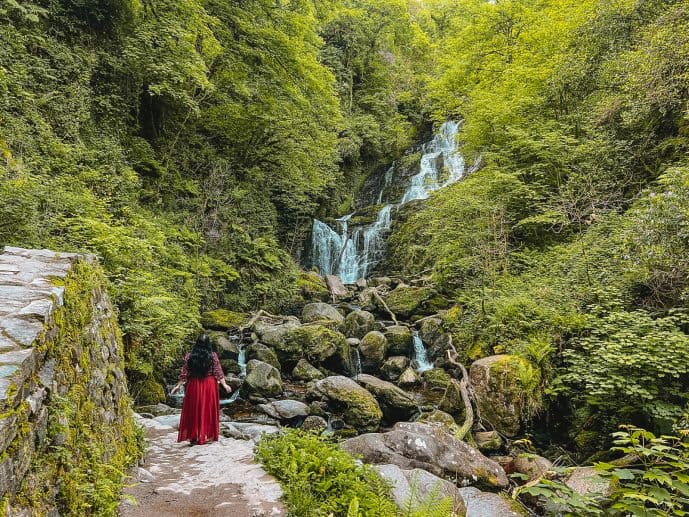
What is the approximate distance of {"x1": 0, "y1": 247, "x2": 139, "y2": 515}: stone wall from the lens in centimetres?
203

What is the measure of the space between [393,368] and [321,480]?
7.79 meters

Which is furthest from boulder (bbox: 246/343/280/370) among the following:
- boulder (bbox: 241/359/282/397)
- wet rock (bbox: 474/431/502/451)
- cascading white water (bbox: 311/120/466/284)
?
cascading white water (bbox: 311/120/466/284)

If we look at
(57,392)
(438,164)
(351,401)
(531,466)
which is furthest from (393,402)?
(438,164)

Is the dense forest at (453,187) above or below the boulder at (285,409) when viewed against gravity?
above

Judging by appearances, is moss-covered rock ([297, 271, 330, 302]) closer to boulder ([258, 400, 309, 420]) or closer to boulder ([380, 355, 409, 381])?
boulder ([380, 355, 409, 381])

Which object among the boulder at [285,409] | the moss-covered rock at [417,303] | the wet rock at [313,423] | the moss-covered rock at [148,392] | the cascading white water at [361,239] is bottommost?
the wet rock at [313,423]

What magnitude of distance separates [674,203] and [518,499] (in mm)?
5670

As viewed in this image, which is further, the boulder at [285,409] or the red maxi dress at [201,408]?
the boulder at [285,409]

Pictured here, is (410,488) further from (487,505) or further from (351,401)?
(351,401)

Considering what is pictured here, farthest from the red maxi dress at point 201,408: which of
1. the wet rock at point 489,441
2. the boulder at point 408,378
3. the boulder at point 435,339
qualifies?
the boulder at point 435,339

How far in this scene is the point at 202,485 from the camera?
157 inches

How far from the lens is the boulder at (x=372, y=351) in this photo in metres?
12.1

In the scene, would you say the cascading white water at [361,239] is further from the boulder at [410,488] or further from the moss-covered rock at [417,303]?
the boulder at [410,488]

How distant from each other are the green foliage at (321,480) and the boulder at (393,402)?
480 centimetres
